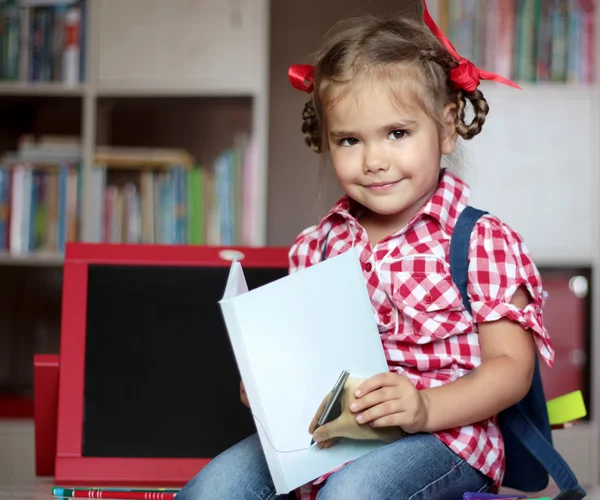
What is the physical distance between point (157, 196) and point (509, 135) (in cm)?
91

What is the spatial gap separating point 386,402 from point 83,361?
0.53 m

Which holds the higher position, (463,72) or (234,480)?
(463,72)

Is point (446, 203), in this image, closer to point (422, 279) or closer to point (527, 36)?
point (422, 279)

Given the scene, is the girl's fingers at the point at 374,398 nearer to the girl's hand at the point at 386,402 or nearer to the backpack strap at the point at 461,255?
the girl's hand at the point at 386,402

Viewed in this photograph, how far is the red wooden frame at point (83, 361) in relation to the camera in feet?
3.67

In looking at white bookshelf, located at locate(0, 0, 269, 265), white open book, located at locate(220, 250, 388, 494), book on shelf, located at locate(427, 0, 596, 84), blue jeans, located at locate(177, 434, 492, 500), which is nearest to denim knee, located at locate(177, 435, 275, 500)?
blue jeans, located at locate(177, 434, 492, 500)

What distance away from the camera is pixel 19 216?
212 cm

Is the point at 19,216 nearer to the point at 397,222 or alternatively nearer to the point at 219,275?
the point at 219,275

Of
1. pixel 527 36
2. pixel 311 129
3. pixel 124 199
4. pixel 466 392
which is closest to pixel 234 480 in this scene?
pixel 466 392

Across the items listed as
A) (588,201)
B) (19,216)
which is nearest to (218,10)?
(19,216)

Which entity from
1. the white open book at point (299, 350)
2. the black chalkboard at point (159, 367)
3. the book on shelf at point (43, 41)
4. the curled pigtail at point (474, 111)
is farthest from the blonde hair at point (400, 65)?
the book on shelf at point (43, 41)

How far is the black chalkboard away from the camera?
3.75ft

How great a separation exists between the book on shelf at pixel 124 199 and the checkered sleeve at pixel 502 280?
1.16m

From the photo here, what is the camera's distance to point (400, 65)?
0.96m
